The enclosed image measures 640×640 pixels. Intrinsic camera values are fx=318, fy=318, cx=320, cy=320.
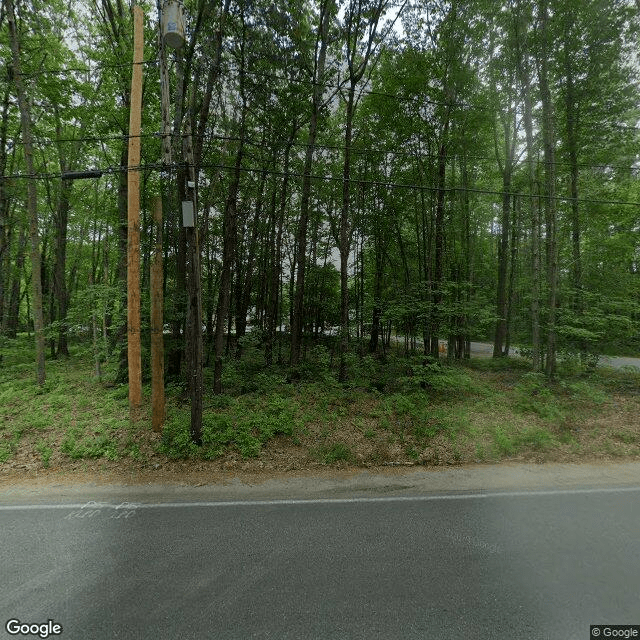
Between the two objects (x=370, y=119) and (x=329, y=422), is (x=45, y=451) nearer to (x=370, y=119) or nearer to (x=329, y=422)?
(x=329, y=422)

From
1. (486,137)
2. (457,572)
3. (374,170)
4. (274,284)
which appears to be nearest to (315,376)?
(274,284)

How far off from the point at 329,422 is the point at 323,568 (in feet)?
13.7

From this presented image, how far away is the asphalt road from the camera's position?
8.01 ft

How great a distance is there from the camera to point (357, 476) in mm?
5363

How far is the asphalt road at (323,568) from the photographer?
8.01 feet

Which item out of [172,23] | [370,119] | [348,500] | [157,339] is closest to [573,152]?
[370,119]

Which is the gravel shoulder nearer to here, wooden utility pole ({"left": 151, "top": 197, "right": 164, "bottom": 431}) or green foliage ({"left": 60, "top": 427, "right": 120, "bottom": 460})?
green foliage ({"left": 60, "top": 427, "right": 120, "bottom": 460})

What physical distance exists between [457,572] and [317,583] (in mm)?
1321

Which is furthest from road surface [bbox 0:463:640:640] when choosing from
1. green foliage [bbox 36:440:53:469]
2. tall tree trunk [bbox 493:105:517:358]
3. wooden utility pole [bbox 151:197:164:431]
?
tall tree trunk [bbox 493:105:517:358]

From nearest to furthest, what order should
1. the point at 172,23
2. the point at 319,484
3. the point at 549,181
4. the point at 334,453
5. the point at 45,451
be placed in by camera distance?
the point at 172,23
the point at 319,484
the point at 45,451
the point at 334,453
the point at 549,181

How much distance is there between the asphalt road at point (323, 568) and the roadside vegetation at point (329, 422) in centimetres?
158

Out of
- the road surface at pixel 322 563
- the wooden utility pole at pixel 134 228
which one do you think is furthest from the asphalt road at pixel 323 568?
the wooden utility pole at pixel 134 228

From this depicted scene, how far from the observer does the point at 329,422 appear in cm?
720

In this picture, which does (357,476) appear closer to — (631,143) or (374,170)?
(374,170)
